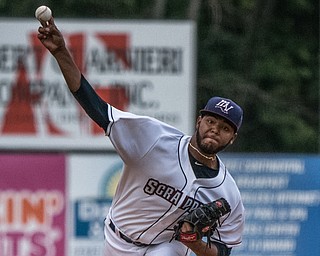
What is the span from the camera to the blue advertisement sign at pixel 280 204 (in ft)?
31.4

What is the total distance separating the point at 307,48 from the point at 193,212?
11.1m

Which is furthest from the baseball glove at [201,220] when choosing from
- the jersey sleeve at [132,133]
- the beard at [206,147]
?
the jersey sleeve at [132,133]

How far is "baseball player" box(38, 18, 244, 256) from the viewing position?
17.4 ft

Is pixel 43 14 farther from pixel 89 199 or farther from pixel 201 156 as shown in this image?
pixel 89 199

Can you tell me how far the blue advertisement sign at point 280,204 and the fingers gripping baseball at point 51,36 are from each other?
4.81 metres

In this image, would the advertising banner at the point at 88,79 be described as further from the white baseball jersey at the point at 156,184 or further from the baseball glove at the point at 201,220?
the baseball glove at the point at 201,220

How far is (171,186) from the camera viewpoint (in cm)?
549

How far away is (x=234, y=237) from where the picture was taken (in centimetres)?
580

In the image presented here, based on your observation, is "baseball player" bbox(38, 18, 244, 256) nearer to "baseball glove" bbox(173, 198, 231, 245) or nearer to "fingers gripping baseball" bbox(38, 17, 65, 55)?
"baseball glove" bbox(173, 198, 231, 245)

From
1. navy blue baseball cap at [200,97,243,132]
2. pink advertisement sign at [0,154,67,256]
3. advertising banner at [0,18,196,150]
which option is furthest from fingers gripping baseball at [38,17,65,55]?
advertising banner at [0,18,196,150]

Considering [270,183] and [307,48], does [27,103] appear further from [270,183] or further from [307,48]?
[307,48]

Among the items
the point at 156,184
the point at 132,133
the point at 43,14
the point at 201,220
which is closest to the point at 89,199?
the point at 156,184

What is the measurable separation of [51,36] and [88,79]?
4.95m

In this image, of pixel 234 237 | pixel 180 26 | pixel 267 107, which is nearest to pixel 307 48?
pixel 267 107
